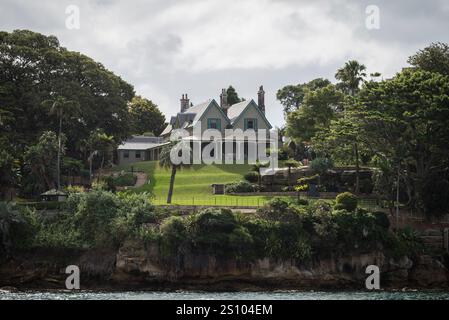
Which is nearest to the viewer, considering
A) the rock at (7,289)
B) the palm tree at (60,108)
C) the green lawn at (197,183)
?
the rock at (7,289)

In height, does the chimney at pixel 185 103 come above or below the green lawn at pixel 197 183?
above

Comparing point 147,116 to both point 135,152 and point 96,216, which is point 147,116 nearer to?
point 135,152

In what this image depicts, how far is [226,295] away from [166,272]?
6839 millimetres

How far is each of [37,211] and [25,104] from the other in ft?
79.3

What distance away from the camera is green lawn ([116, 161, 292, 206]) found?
235 feet

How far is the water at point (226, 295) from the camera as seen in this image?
49156 millimetres

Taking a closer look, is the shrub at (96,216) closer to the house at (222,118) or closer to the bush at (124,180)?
the bush at (124,180)

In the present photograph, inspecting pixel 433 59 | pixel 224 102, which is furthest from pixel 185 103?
pixel 433 59

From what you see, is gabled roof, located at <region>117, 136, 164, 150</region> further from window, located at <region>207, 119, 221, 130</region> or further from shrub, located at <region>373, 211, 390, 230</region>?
shrub, located at <region>373, 211, 390, 230</region>

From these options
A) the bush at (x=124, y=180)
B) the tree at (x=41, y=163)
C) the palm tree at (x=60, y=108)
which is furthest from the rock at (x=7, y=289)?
the bush at (x=124, y=180)

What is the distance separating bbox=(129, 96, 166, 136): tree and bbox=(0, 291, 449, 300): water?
73.7 metres

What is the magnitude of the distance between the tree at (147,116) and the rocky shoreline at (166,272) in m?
68.1

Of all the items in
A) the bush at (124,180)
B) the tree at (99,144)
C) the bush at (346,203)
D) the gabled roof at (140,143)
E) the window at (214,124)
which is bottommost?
the bush at (346,203)
